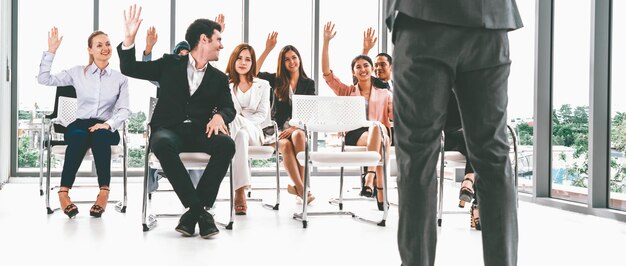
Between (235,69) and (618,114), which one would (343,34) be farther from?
(618,114)

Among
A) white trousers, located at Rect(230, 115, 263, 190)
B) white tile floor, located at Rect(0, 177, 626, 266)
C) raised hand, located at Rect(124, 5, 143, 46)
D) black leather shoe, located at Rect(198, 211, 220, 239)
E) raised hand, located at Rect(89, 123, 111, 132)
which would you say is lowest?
white tile floor, located at Rect(0, 177, 626, 266)

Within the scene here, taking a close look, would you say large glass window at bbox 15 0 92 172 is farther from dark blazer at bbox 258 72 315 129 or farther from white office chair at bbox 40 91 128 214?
dark blazer at bbox 258 72 315 129

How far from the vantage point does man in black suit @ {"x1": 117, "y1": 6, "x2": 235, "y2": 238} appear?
3.06 meters

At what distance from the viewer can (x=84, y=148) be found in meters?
3.85

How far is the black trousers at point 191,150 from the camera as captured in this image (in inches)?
119

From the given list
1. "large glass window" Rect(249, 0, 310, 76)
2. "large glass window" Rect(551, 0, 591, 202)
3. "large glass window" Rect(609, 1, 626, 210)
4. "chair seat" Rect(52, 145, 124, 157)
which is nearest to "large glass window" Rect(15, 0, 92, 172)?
"large glass window" Rect(249, 0, 310, 76)

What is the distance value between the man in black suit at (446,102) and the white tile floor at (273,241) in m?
1.05

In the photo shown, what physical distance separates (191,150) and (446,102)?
2.16 meters

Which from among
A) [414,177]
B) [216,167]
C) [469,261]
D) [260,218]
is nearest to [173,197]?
[260,218]

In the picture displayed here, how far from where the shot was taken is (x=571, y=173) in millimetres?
4566

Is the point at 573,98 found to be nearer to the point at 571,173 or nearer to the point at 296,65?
the point at 571,173

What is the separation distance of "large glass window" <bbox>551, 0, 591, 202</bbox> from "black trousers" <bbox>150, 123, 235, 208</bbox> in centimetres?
289

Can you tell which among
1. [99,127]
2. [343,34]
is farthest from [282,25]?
[99,127]

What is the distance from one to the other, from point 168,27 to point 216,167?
4.18 meters
